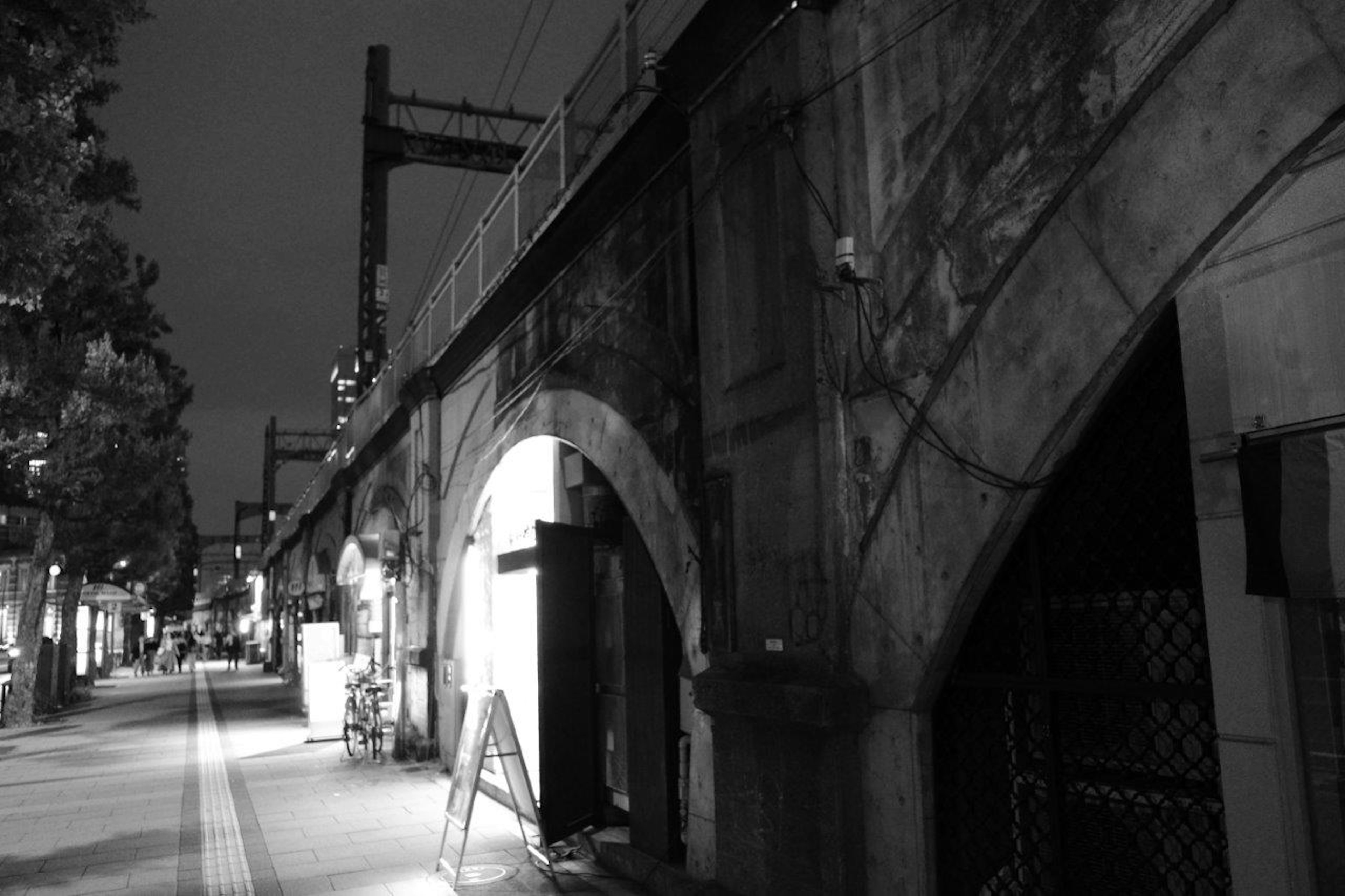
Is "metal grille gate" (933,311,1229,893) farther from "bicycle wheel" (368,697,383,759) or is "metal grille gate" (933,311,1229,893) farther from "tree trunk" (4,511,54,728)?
"tree trunk" (4,511,54,728)

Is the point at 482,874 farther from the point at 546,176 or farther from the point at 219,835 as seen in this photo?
the point at 546,176

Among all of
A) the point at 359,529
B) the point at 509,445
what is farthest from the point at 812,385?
the point at 359,529

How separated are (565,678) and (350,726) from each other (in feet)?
24.8

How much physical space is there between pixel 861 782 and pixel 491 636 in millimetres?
8359

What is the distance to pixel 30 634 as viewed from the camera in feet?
71.3

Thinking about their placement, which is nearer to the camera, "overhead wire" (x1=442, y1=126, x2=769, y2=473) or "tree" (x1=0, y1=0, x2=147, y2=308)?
"overhead wire" (x1=442, y1=126, x2=769, y2=473)

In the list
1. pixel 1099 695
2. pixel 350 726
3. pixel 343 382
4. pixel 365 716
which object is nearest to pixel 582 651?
pixel 1099 695

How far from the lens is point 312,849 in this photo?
9.48 meters

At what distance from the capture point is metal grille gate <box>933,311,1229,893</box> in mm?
4113

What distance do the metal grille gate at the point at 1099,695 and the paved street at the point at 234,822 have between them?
385 centimetres

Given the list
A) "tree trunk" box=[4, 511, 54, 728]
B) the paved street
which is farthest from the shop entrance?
"tree trunk" box=[4, 511, 54, 728]

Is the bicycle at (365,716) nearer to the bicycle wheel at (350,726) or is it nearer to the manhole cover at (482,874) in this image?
the bicycle wheel at (350,726)

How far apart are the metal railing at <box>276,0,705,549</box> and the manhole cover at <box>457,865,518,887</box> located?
573 centimetres

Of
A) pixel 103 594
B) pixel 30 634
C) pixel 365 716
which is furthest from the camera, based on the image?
pixel 103 594
